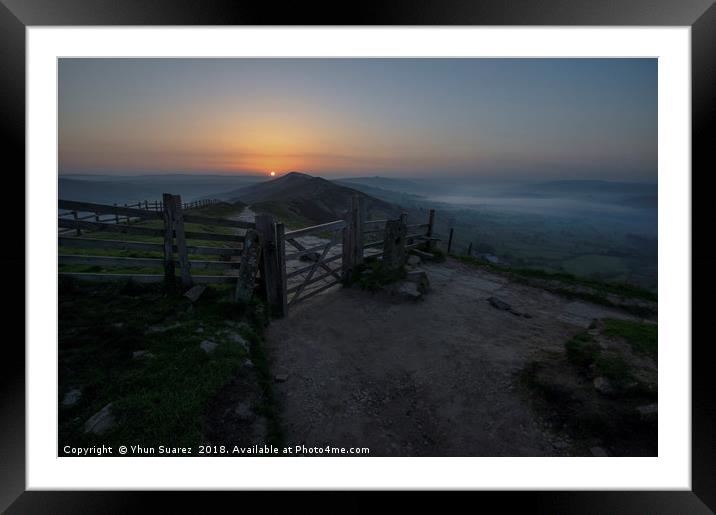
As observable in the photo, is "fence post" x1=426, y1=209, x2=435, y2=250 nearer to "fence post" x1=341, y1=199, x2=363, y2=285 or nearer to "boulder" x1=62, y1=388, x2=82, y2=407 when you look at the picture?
"fence post" x1=341, y1=199, x2=363, y2=285

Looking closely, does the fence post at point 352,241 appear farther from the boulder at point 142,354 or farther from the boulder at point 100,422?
the boulder at point 100,422

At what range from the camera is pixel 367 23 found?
267 centimetres

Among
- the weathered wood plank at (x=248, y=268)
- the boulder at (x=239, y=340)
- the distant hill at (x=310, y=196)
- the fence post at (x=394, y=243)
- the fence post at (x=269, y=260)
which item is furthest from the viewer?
the distant hill at (x=310, y=196)

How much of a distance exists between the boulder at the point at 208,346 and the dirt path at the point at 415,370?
97 centimetres

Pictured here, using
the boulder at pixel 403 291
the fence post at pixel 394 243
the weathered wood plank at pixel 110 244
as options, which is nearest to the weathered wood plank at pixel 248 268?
the weathered wood plank at pixel 110 244

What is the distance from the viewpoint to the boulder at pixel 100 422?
2863mm

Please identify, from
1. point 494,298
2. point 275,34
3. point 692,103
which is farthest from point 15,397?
point 494,298

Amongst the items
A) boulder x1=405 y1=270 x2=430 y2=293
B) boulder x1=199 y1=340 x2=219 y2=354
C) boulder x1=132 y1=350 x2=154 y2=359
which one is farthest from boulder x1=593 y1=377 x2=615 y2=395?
boulder x1=132 y1=350 x2=154 y2=359

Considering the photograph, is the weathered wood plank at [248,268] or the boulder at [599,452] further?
the weathered wood plank at [248,268]

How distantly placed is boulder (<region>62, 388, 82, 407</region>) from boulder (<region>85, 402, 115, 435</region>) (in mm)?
381

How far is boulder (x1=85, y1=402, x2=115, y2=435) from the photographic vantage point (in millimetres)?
2863

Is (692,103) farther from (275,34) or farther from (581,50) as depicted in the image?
(275,34)

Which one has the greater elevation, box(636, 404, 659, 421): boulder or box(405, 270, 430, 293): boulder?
box(405, 270, 430, 293): boulder

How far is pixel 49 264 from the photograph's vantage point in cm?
314
